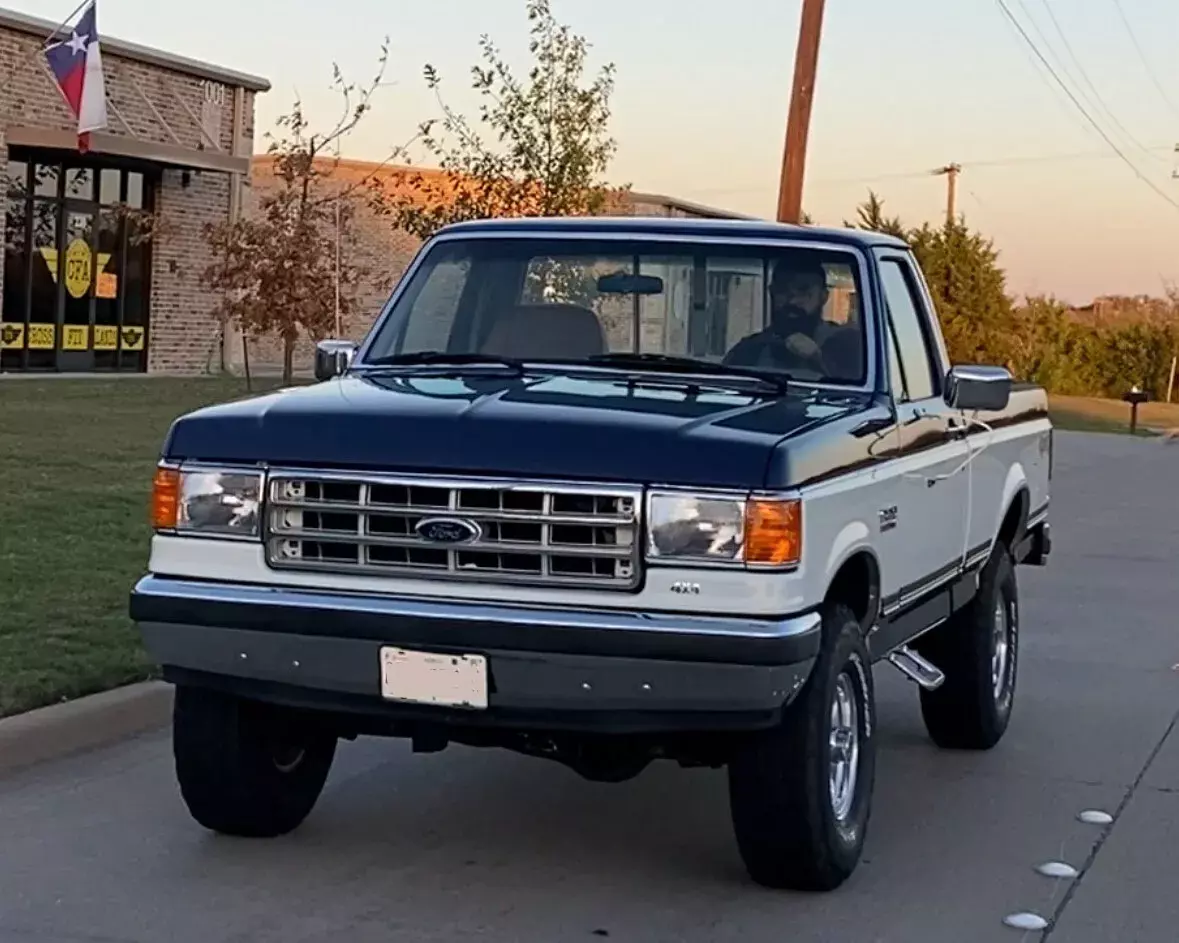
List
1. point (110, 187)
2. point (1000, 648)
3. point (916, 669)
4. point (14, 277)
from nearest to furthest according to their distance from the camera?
1. point (916, 669)
2. point (1000, 648)
3. point (14, 277)
4. point (110, 187)

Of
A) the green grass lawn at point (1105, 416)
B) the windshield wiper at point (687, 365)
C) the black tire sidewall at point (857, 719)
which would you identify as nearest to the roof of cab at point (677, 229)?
the windshield wiper at point (687, 365)

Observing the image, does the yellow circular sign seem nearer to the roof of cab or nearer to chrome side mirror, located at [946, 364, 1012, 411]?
the roof of cab

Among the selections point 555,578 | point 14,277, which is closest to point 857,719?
point 555,578

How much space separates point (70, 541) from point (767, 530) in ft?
24.6

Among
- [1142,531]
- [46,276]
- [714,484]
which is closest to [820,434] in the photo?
[714,484]

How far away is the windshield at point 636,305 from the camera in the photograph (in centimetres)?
678

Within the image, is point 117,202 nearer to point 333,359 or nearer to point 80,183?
point 80,183

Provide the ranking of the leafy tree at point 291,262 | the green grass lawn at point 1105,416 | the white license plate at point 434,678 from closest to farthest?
the white license plate at point 434,678
the leafy tree at point 291,262
the green grass lawn at point 1105,416

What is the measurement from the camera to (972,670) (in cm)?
792

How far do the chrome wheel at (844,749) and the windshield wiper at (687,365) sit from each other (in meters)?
1.15

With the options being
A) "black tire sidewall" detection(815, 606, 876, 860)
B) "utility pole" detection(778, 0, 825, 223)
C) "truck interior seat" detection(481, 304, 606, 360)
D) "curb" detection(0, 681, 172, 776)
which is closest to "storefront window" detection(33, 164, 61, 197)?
"utility pole" detection(778, 0, 825, 223)

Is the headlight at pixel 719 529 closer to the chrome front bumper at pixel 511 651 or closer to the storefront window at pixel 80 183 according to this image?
the chrome front bumper at pixel 511 651

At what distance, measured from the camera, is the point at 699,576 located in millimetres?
5176

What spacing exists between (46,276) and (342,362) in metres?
24.0
